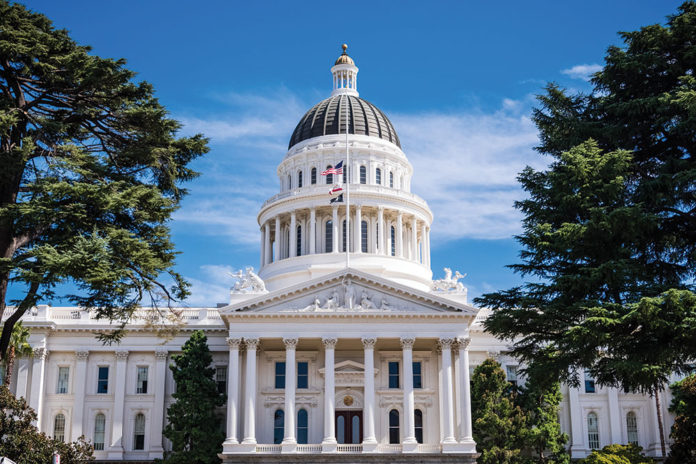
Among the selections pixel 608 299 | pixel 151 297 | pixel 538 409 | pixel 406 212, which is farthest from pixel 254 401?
pixel 608 299

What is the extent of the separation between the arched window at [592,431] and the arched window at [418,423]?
1395cm

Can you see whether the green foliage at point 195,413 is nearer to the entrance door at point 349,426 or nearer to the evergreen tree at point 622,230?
the entrance door at point 349,426

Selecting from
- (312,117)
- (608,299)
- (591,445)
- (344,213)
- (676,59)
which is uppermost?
(312,117)

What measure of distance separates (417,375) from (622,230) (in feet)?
115

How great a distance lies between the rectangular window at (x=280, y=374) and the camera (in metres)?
59.8

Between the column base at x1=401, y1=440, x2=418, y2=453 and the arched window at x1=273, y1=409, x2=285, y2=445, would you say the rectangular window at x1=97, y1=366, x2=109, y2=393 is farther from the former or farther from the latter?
the column base at x1=401, y1=440, x2=418, y2=453

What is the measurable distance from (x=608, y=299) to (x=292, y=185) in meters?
52.6

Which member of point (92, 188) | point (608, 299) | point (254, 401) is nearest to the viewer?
point (92, 188)

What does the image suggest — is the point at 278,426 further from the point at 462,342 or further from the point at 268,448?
the point at 462,342

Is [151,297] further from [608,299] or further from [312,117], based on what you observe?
[312,117]

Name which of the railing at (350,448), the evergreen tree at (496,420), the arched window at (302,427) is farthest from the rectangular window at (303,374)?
the evergreen tree at (496,420)

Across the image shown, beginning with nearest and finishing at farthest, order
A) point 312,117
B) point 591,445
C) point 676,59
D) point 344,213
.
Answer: point 676,59 → point 591,445 → point 344,213 → point 312,117

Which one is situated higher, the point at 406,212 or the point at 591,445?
the point at 406,212

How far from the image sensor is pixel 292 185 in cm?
7794
